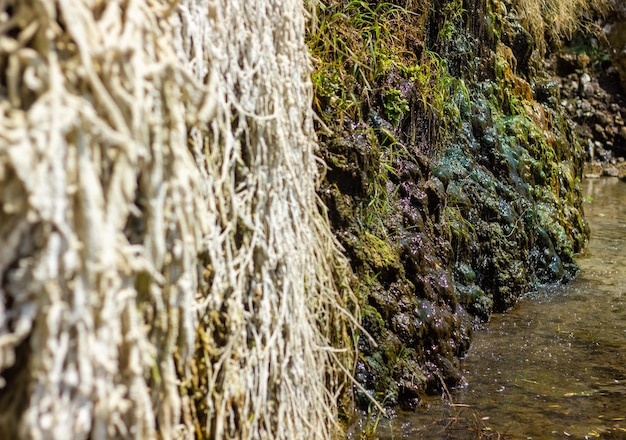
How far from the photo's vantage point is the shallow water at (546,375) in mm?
2869

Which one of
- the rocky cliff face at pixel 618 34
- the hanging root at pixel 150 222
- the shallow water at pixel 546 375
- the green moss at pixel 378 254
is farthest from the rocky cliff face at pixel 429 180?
the rocky cliff face at pixel 618 34

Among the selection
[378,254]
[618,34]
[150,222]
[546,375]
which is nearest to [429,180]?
[378,254]

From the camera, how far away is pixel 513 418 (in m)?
2.95

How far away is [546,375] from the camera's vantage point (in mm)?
3389

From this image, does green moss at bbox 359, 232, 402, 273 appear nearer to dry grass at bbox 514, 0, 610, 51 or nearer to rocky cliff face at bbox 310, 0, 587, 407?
rocky cliff face at bbox 310, 0, 587, 407

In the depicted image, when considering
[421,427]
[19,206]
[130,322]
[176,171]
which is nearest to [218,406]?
[130,322]

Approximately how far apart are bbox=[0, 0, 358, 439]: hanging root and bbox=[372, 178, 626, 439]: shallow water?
Result: 124cm

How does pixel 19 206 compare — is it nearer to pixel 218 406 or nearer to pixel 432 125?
pixel 218 406

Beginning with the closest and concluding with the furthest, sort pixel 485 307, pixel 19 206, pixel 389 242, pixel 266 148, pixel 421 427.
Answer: pixel 19 206, pixel 266 148, pixel 421 427, pixel 389 242, pixel 485 307

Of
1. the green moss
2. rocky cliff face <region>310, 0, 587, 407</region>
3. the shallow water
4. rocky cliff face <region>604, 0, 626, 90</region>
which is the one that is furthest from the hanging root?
rocky cliff face <region>604, 0, 626, 90</region>

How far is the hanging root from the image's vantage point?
1.07 meters

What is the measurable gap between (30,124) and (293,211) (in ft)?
3.08

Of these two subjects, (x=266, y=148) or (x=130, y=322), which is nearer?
(x=130, y=322)

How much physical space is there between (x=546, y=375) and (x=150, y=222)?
2.70 meters
